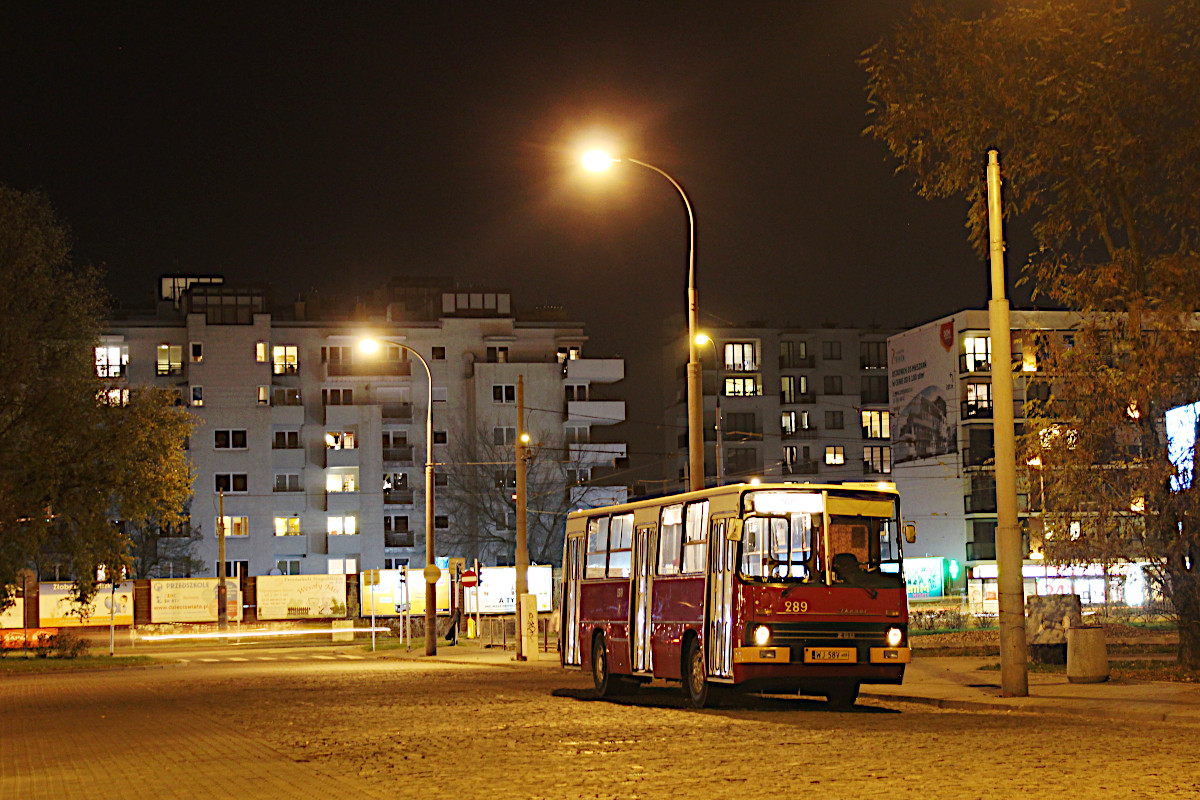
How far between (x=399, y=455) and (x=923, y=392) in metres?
36.6

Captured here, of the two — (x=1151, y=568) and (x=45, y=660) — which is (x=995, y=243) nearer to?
(x=1151, y=568)

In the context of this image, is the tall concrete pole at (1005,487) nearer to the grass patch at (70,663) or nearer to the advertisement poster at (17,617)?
the grass patch at (70,663)

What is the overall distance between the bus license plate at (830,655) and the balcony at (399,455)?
3504 inches

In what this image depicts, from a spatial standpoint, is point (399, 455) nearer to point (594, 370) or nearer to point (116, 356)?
point (594, 370)

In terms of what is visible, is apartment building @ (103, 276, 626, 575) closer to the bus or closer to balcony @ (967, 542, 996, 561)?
balcony @ (967, 542, 996, 561)

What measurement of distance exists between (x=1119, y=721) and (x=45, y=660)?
43155mm

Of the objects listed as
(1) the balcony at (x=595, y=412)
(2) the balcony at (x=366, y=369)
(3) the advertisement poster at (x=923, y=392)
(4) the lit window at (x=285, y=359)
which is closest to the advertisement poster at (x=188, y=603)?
(4) the lit window at (x=285, y=359)

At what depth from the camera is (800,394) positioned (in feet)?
413

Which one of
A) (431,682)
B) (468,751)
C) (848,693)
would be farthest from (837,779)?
(431,682)

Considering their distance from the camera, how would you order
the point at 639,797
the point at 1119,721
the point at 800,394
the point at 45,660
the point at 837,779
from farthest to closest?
the point at 800,394 → the point at 45,660 → the point at 1119,721 → the point at 837,779 → the point at 639,797

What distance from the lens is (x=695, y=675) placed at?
22625 mm

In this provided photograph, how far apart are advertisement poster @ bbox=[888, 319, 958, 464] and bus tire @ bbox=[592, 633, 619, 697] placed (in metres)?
81.4

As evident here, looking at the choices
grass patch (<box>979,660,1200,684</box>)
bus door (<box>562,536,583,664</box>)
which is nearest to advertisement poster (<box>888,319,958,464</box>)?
grass patch (<box>979,660,1200,684</box>)

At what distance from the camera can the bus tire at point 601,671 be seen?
1019 inches
